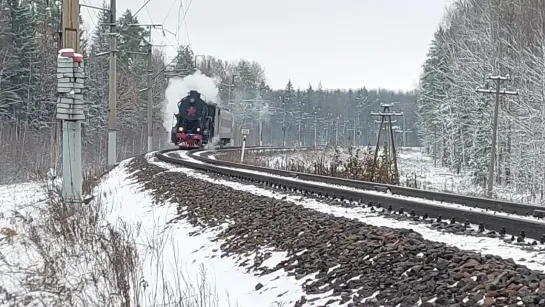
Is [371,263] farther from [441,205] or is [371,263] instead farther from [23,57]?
[23,57]

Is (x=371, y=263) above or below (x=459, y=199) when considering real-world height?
below

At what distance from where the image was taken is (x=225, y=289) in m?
6.46

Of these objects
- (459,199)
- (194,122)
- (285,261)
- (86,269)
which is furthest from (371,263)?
(194,122)

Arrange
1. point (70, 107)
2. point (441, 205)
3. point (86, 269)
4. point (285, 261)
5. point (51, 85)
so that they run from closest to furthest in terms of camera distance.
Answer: point (285, 261) < point (86, 269) < point (441, 205) < point (70, 107) < point (51, 85)

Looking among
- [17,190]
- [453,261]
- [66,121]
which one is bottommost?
[17,190]

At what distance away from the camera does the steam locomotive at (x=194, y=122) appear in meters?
38.1

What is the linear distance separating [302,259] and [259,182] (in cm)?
847

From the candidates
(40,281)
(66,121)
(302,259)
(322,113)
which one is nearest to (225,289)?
(302,259)

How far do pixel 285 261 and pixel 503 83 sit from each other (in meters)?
30.0

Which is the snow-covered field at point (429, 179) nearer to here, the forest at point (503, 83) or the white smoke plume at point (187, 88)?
the forest at point (503, 83)

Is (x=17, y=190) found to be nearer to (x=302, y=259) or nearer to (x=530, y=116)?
(x=302, y=259)

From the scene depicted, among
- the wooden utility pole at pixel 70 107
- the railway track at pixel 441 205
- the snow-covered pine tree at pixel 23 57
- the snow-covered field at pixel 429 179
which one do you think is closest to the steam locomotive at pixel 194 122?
the snow-covered field at pixel 429 179

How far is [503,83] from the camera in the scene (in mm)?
32750

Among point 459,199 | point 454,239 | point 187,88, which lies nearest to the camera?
point 454,239
